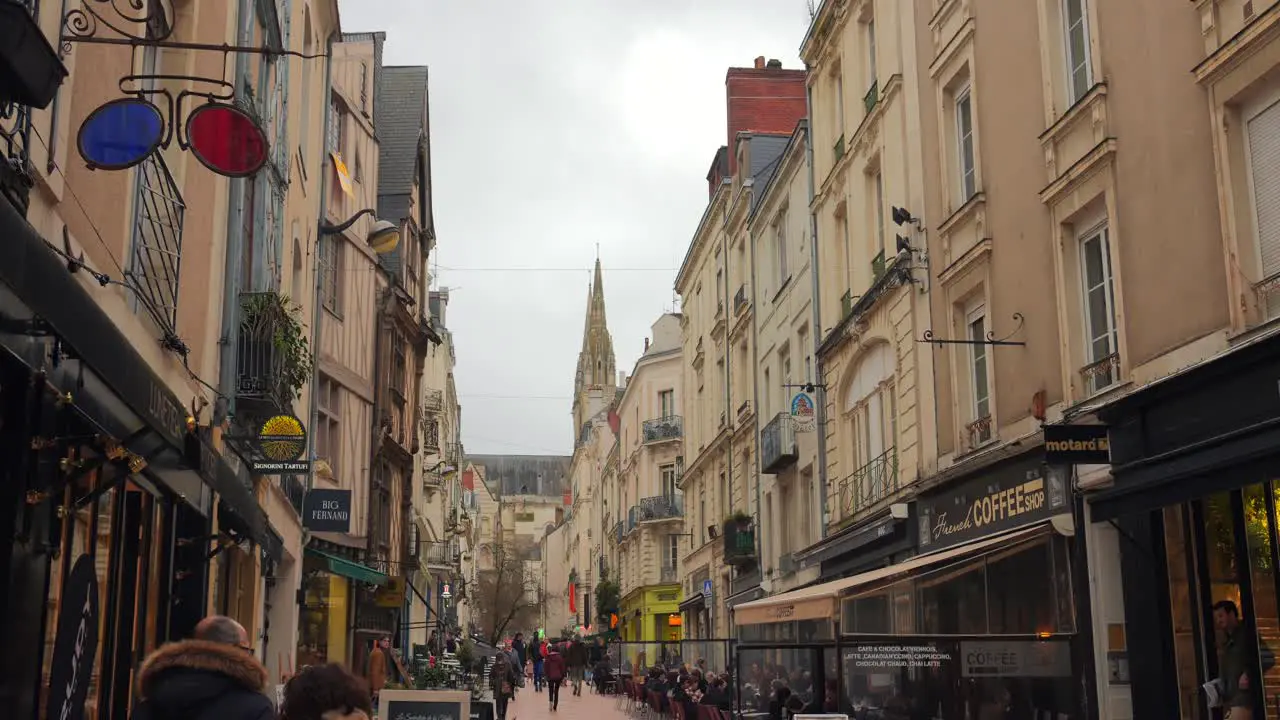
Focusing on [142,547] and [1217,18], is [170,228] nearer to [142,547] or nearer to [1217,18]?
[142,547]

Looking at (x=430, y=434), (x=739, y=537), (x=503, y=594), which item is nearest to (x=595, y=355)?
(x=503, y=594)

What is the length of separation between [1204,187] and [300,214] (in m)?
11.5

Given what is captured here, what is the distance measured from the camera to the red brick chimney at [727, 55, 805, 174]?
1332 inches

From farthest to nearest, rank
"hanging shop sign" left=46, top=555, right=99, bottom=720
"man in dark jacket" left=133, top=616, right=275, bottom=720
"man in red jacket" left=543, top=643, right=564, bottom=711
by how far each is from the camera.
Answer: "man in red jacket" left=543, top=643, right=564, bottom=711 → "hanging shop sign" left=46, top=555, right=99, bottom=720 → "man in dark jacket" left=133, top=616, right=275, bottom=720

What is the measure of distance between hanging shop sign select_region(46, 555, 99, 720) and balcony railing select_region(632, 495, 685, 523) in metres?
44.2

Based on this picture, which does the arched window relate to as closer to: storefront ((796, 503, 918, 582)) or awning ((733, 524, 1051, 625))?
storefront ((796, 503, 918, 582))

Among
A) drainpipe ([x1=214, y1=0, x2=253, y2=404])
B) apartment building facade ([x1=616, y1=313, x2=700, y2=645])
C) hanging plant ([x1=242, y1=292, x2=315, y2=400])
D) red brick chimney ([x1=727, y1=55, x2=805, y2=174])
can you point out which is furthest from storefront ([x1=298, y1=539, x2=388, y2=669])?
apartment building facade ([x1=616, y1=313, x2=700, y2=645])

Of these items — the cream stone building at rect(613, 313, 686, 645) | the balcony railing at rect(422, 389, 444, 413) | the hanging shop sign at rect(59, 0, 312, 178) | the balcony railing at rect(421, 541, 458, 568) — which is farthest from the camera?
the cream stone building at rect(613, 313, 686, 645)

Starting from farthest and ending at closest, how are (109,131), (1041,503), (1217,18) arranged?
(1041,503) → (1217,18) → (109,131)

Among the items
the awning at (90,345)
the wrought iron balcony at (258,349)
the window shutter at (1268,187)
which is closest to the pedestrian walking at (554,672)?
the wrought iron balcony at (258,349)

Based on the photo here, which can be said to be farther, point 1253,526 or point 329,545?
point 329,545

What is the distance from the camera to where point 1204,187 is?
10.6 meters

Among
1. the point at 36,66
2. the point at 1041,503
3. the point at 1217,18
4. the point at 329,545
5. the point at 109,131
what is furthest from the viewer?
the point at 329,545

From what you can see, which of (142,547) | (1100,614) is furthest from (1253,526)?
(142,547)
